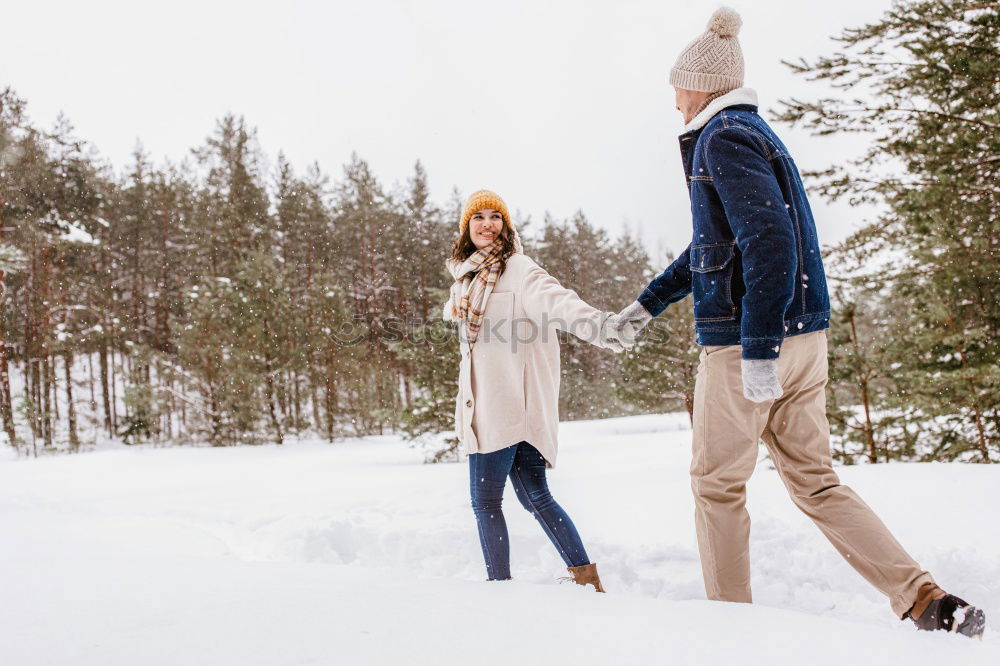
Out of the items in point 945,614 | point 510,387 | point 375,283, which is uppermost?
point 375,283

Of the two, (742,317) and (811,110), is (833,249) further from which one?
(742,317)

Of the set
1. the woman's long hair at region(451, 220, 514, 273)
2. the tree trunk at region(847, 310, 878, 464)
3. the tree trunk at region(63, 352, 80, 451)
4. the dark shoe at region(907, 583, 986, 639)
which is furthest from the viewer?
the tree trunk at region(63, 352, 80, 451)

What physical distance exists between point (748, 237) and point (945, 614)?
Result: 1281 mm

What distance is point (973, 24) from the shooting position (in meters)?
6.00

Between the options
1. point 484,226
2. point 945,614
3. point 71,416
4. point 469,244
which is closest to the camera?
point 945,614

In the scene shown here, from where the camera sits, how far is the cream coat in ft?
8.32

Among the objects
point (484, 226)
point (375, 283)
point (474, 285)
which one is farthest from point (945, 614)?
point (375, 283)

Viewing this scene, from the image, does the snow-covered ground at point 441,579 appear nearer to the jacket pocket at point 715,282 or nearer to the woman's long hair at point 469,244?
the jacket pocket at point 715,282

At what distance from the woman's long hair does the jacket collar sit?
1.06m

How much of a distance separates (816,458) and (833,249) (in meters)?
6.75

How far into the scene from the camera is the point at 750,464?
191 centimetres

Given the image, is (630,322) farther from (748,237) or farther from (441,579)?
(441,579)

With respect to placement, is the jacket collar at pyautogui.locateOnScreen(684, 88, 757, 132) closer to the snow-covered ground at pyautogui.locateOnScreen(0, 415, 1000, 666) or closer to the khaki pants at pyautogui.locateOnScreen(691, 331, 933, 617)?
the khaki pants at pyautogui.locateOnScreen(691, 331, 933, 617)

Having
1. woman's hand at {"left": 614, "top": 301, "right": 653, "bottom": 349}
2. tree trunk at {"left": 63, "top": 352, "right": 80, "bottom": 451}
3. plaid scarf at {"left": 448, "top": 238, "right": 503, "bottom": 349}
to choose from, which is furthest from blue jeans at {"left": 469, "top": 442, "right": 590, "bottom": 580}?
tree trunk at {"left": 63, "top": 352, "right": 80, "bottom": 451}
